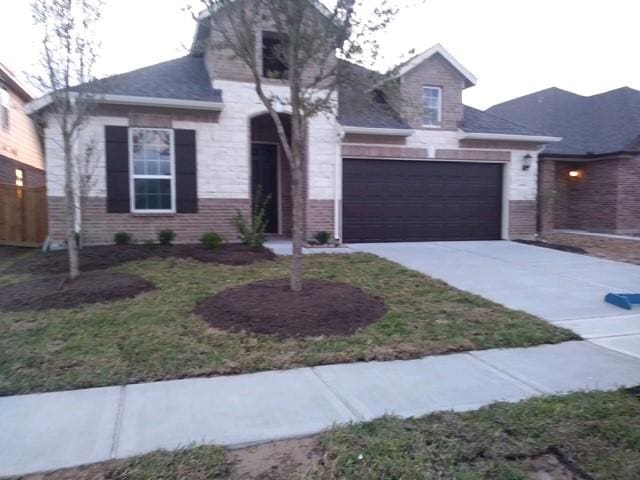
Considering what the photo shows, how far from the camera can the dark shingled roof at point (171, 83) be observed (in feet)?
38.4

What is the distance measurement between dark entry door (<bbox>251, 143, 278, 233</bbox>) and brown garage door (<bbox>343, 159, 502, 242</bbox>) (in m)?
2.48

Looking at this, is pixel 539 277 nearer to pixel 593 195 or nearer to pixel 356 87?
pixel 356 87

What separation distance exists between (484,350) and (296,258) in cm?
272

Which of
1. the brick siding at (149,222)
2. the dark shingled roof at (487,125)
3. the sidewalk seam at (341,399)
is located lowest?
the sidewalk seam at (341,399)

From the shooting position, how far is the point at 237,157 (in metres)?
12.5

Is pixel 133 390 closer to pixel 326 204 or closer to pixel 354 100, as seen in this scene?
pixel 354 100

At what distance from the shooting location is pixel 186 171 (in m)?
12.1

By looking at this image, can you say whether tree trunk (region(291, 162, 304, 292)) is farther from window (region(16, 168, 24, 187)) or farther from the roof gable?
window (region(16, 168, 24, 187))

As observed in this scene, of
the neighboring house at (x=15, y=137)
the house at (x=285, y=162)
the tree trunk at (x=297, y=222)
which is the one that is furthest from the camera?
the neighboring house at (x=15, y=137)

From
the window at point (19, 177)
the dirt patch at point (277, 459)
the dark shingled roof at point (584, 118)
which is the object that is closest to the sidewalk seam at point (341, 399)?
the dirt patch at point (277, 459)

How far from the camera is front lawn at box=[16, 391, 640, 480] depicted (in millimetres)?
3006

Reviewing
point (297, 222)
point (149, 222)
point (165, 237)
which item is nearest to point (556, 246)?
point (297, 222)

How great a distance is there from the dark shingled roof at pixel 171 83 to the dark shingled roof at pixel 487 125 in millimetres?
7225

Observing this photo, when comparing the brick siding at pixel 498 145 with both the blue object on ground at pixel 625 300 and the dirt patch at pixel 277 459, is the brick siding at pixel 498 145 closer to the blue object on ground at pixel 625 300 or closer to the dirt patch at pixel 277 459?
the blue object on ground at pixel 625 300
